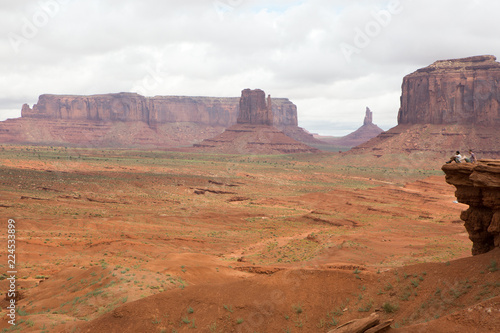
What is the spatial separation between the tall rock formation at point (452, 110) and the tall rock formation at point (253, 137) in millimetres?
41108

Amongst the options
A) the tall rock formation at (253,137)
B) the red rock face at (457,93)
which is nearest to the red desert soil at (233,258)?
the red rock face at (457,93)

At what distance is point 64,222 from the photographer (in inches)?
1382

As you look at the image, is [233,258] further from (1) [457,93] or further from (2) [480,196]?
(1) [457,93]

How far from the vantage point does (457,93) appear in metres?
118

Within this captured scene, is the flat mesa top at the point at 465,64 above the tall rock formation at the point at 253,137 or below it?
above

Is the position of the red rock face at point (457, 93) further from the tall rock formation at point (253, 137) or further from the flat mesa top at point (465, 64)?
the tall rock formation at point (253, 137)

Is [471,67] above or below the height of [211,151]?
above

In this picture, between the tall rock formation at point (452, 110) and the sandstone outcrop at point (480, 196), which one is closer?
the sandstone outcrop at point (480, 196)

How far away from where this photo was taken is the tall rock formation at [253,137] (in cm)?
16275

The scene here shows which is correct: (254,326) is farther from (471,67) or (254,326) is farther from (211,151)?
(211,151)

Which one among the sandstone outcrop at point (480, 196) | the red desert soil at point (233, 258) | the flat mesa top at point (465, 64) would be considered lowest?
the red desert soil at point (233, 258)

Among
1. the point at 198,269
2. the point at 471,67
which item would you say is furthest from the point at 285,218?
the point at 471,67

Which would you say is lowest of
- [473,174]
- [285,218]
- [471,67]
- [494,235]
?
[285,218]

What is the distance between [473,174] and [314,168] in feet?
311
